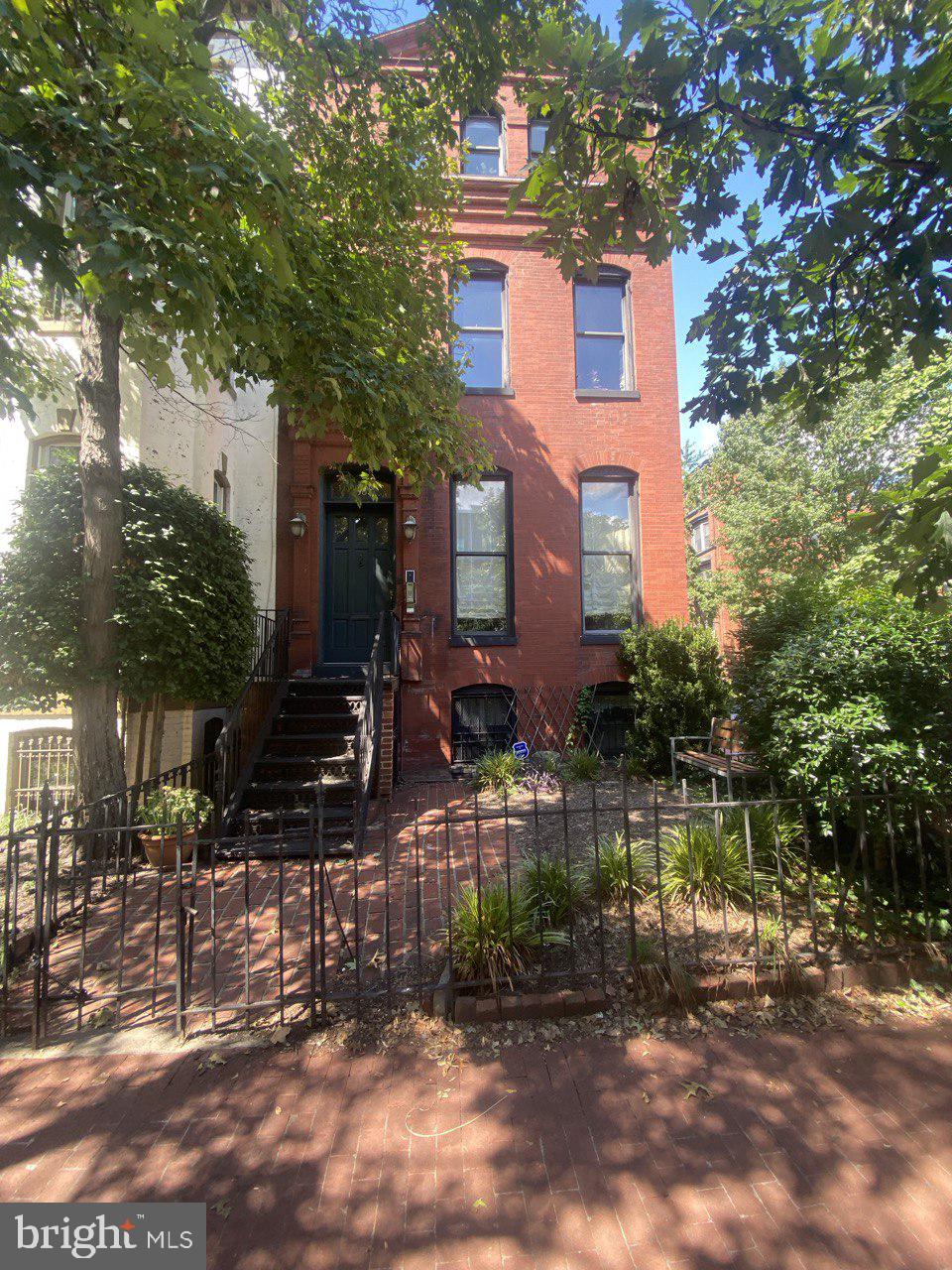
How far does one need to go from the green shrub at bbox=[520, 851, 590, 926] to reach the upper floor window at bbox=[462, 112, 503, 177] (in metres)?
12.3

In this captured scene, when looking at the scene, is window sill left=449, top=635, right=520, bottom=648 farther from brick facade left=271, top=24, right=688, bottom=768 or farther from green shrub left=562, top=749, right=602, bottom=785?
green shrub left=562, top=749, right=602, bottom=785

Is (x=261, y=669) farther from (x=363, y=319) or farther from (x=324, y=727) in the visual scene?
(x=363, y=319)

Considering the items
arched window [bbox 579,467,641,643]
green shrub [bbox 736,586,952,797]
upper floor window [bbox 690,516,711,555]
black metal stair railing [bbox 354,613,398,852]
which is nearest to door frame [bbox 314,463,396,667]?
black metal stair railing [bbox 354,613,398,852]

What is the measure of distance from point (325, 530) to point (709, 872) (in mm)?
8112

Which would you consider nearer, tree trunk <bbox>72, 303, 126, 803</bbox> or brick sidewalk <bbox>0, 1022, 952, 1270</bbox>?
brick sidewalk <bbox>0, 1022, 952, 1270</bbox>

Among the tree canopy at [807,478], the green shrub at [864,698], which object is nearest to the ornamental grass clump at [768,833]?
the green shrub at [864,698]

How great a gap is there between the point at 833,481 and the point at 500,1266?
60.4 feet

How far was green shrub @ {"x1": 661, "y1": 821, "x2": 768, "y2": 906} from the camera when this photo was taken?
4.20 meters

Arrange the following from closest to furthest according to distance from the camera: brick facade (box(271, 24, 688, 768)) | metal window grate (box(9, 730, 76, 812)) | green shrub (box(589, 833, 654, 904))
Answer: green shrub (box(589, 833, 654, 904)) < metal window grate (box(9, 730, 76, 812)) < brick facade (box(271, 24, 688, 768))

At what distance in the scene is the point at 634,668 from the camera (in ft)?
31.2

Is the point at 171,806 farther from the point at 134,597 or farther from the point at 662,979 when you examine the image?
the point at 662,979

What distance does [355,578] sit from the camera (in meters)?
9.97

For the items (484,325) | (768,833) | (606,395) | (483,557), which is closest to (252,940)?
(768,833)

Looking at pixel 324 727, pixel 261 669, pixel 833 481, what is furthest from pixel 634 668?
pixel 833 481
